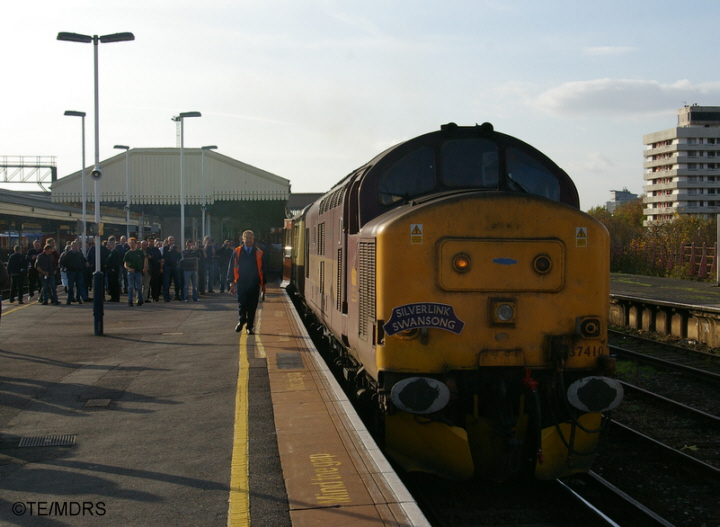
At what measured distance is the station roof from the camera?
4300cm

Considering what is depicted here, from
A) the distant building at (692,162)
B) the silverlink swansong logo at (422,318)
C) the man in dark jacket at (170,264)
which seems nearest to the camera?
the silverlink swansong logo at (422,318)

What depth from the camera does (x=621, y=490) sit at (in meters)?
7.26

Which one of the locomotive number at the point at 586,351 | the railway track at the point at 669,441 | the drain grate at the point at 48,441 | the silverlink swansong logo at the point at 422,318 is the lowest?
the railway track at the point at 669,441

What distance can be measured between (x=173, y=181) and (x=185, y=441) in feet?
131

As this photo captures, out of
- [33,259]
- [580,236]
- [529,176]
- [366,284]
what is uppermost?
[529,176]

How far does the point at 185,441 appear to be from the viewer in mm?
6723

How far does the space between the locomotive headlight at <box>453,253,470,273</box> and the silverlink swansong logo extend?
345mm

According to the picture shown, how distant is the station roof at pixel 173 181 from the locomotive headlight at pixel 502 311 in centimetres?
3713

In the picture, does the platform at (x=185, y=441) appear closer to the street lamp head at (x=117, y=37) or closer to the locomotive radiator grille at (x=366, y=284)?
the locomotive radiator grille at (x=366, y=284)

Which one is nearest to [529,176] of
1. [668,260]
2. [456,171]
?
[456,171]

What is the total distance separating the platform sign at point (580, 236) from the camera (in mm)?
6363

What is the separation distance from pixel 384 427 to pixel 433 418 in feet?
2.32

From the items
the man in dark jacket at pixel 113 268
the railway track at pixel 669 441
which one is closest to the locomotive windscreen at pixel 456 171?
the railway track at pixel 669 441

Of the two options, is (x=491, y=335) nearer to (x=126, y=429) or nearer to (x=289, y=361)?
(x=126, y=429)
